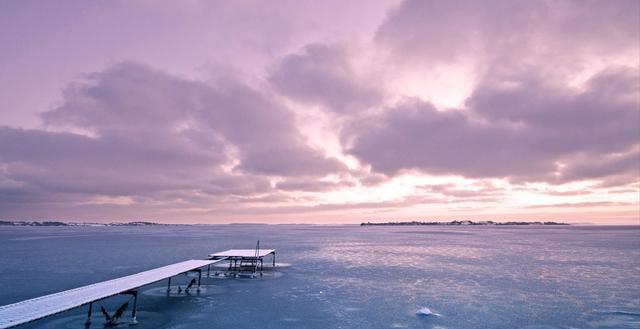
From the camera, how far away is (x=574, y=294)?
84.8 feet

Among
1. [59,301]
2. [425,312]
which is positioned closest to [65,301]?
[59,301]

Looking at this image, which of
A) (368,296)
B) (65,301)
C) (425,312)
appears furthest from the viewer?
(368,296)

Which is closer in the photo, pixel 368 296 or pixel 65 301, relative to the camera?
pixel 65 301

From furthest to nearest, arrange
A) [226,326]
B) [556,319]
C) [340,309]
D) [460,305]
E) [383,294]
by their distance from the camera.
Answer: [383,294] → [460,305] → [340,309] → [556,319] → [226,326]

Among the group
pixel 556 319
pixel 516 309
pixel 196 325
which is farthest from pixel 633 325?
pixel 196 325

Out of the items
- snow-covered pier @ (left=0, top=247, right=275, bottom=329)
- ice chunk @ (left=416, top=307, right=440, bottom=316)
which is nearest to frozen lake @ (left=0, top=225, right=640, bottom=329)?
ice chunk @ (left=416, top=307, right=440, bottom=316)

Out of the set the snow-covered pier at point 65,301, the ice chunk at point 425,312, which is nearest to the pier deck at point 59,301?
the snow-covered pier at point 65,301

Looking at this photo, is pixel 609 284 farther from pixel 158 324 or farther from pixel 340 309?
pixel 158 324

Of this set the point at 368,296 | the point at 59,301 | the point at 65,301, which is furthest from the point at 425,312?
the point at 59,301

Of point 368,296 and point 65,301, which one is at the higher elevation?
point 65,301

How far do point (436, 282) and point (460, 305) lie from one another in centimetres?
792

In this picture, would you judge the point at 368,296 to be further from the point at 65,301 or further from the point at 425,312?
the point at 65,301

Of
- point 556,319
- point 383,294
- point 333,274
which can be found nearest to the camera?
point 556,319

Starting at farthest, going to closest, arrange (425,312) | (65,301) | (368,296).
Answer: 1. (368,296)
2. (425,312)
3. (65,301)
